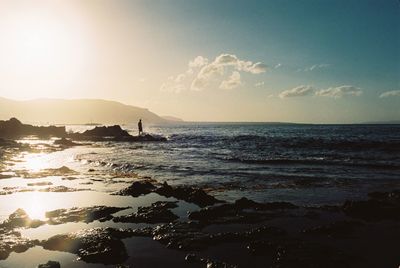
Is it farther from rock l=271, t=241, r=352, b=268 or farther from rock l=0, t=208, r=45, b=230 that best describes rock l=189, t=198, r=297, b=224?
rock l=0, t=208, r=45, b=230

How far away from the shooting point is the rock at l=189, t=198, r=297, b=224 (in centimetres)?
1247

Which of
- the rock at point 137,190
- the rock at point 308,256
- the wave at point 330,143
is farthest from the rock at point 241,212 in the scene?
the wave at point 330,143

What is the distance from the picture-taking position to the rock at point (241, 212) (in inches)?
491

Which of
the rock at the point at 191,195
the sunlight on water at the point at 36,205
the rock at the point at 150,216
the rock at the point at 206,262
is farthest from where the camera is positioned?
the rock at the point at 191,195

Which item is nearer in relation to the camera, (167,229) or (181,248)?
(181,248)

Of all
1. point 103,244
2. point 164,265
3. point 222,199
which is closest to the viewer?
point 164,265

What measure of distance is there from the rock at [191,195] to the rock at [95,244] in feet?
16.1

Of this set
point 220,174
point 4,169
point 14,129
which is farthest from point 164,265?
point 14,129

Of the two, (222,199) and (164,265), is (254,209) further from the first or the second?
(164,265)

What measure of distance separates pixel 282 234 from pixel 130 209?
6.14 m

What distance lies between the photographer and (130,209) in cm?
1418

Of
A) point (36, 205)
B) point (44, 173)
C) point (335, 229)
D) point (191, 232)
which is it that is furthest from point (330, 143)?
point (191, 232)

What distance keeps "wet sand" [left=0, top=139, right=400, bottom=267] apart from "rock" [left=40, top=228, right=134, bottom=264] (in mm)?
25

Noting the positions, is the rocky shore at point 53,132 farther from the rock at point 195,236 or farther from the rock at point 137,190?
the rock at point 195,236
